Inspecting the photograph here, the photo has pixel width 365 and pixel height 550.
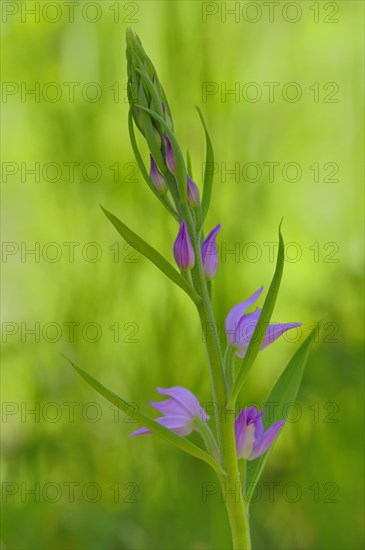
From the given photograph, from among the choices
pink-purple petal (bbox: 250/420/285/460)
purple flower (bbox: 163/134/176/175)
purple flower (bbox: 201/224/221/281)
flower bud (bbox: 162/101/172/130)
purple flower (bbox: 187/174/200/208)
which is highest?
flower bud (bbox: 162/101/172/130)

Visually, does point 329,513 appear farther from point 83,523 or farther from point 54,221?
point 54,221

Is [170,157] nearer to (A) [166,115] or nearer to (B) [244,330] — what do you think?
(A) [166,115]

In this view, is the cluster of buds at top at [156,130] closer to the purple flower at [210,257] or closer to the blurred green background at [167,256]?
the purple flower at [210,257]

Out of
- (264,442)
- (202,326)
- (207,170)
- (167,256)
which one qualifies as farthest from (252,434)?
(167,256)

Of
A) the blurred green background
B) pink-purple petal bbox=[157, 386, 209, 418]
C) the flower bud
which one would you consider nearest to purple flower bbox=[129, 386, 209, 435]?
pink-purple petal bbox=[157, 386, 209, 418]

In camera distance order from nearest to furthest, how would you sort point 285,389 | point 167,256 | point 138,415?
point 138,415 → point 285,389 → point 167,256

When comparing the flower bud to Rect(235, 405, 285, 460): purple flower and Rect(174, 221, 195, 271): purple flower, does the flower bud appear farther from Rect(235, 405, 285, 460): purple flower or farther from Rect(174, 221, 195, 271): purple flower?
Rect(235, 405, 285, 460): purple flower

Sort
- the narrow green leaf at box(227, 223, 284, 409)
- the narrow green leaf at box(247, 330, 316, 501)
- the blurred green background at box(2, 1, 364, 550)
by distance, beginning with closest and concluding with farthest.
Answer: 1. the narrow green leaf at box(227, 223, 284, 409)
2. the narrow green leaf at box(247, 330, 316, 501)
3. the blurred green background at box(2, 1, 364, 550)

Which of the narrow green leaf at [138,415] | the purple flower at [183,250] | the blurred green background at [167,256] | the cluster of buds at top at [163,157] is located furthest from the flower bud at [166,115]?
the blurred green background at [167,256]
